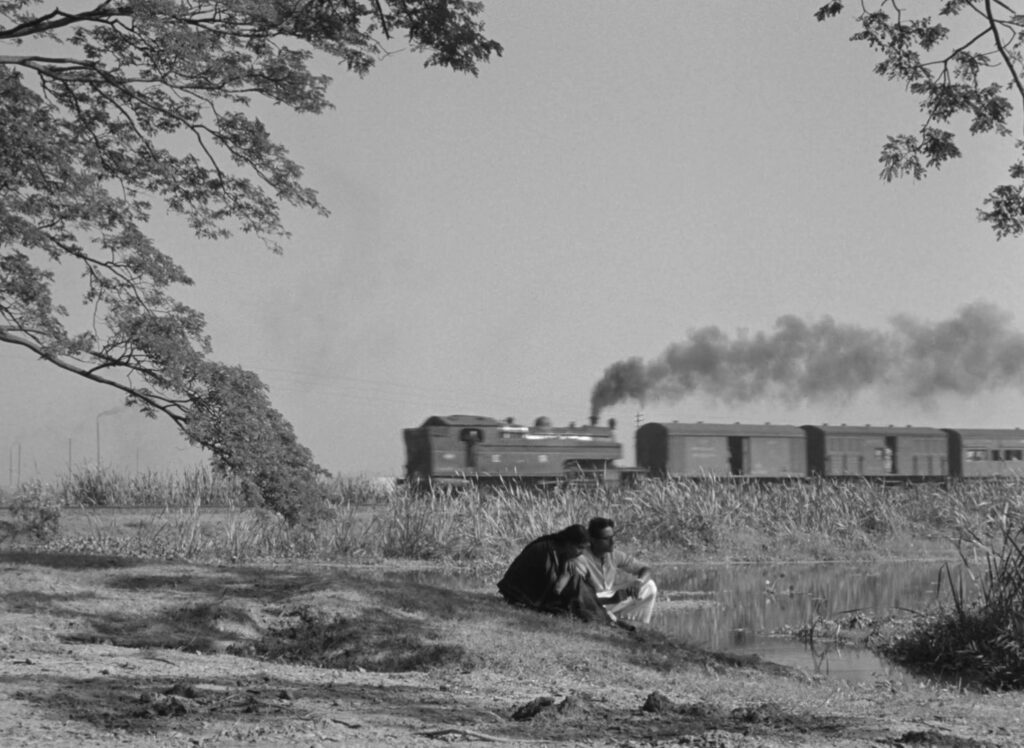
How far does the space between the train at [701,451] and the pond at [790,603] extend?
417 inches

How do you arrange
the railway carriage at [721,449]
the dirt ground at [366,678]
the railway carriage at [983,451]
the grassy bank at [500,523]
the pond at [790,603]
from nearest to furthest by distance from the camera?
the dirt ground at [366,678] → the pond at [790,603] → the grassy bank at [500,523] → the railway carriage at [721,449] → the railway carriage at [983,451]

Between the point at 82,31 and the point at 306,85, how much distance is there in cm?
345

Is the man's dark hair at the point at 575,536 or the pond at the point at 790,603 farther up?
the man's dark hair at the point at 575,536

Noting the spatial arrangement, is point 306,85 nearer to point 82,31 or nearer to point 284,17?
point 284,17

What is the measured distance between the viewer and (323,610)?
1150 centimetres

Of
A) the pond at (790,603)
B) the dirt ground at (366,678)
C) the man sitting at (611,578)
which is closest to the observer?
the dirt ground at (366,678)

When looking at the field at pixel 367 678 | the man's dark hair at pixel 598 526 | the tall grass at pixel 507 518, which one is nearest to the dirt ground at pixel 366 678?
the field at pixel 367 678

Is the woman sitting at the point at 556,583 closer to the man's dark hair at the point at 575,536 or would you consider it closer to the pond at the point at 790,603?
the man's dark hair at the point at 575,536

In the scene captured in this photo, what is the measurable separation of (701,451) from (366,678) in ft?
113

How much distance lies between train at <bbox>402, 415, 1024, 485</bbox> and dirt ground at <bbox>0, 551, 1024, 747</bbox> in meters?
23.9

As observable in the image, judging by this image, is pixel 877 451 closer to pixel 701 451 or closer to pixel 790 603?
pixel 701 451

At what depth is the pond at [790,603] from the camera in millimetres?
14258

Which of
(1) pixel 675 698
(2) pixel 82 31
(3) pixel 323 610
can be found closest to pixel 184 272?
(2) pixel 82 31

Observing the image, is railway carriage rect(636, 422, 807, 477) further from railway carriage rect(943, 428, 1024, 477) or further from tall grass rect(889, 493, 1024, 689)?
tall grass rect(889, 493, 1024, 689)
